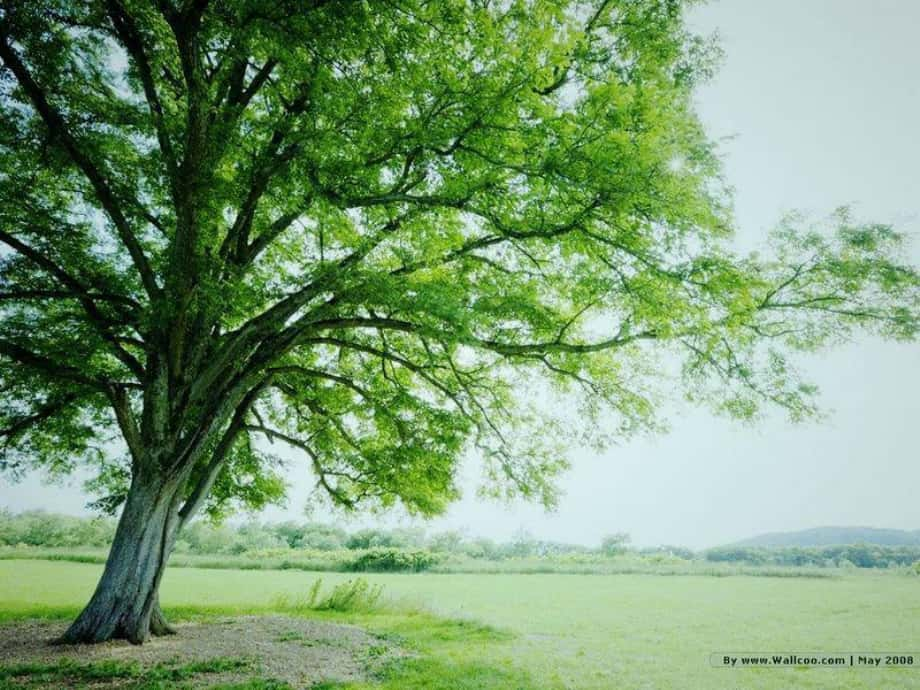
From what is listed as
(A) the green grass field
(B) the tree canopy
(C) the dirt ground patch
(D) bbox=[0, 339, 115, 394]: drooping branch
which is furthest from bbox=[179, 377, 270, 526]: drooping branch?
(A) the green grass field

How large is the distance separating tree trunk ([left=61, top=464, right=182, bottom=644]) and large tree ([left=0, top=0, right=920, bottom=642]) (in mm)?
39

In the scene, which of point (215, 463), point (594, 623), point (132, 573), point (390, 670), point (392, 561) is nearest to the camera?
point (390, 670)

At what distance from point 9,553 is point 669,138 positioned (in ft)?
172

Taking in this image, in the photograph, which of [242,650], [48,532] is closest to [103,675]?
[242,650]

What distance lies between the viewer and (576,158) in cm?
667

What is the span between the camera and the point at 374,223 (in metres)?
8.96

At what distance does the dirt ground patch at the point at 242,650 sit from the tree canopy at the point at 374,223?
2.50 metres

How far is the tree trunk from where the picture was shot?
28.0 feet

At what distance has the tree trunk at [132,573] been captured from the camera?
8.53 meters

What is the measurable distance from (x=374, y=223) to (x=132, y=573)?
7.11 meters

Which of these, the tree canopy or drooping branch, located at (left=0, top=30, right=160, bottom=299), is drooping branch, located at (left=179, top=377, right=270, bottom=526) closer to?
the tree canopy

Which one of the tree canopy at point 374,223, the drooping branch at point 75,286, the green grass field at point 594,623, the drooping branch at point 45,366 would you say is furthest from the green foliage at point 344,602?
the drooping branch at point 75,286

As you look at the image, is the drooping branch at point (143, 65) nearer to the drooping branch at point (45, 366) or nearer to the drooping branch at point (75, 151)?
the drooping branch at point (75, 151)

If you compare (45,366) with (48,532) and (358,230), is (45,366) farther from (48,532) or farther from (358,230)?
(48,532)
